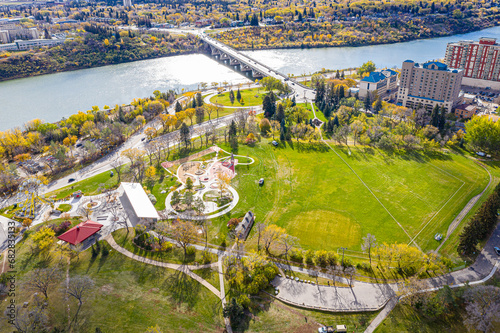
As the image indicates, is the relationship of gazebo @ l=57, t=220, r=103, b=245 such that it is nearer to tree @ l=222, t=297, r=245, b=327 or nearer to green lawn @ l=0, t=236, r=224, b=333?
green lawn @ l=0, t=236, r=224, b=333

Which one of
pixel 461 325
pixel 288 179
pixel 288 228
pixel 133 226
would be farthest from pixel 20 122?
pixel 461 325

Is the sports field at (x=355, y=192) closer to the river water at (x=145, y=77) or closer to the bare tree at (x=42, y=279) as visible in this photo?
the bare tree at (x=42, y=279)

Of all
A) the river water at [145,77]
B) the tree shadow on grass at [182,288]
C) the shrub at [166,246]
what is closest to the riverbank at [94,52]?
the river water at [145,77]

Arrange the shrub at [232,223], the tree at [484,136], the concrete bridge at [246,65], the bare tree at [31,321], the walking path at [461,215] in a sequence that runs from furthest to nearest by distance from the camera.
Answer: the concrete bridge at [246,65]
the tree at [484,136]
the shrub at [232,223]
the walking path at [461,215]
the bare tree at [31,321]

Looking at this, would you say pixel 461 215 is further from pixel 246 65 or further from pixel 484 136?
pixel 246 65

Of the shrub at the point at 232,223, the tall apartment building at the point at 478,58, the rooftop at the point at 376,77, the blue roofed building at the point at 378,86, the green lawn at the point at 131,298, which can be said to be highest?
the tall apartment building at the point at 478,58

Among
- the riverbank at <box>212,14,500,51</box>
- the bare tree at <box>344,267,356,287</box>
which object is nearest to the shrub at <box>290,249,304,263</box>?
the bare tree at <box>344,267,356,287</box>

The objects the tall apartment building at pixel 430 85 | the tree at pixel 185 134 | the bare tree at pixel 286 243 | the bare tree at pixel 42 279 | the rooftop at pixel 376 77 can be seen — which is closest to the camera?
the bare tree at pixel 42 279
